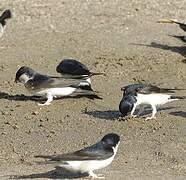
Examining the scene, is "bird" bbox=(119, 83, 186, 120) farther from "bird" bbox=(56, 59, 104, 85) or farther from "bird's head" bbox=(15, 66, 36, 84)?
"bird's head" bbox=(15, 66, 36, 84)

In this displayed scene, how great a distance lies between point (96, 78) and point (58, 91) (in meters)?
1.87

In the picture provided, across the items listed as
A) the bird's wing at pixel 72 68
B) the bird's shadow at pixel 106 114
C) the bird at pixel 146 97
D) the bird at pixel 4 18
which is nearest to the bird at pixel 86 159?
the bird at pixel 146 97

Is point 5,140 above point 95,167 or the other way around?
the other way around

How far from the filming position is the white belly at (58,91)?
12.9 m

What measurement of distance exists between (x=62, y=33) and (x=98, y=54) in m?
1.69

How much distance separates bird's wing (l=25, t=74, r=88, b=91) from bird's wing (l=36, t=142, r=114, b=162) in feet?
13.1

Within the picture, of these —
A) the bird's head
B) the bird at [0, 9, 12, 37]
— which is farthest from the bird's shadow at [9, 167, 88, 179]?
the bird at [0, 9, 12, 37]

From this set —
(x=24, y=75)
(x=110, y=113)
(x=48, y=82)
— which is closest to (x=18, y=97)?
(x=24, y=75)

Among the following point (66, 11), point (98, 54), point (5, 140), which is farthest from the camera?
point (66, 11)

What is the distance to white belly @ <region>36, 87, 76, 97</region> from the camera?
12945 millimetres

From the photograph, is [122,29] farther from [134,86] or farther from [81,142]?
[81,142]

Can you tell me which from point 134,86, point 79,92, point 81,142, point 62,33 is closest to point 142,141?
point 81,142

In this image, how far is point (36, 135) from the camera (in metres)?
11.3

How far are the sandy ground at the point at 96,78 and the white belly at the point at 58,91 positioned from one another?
0.49 feet
